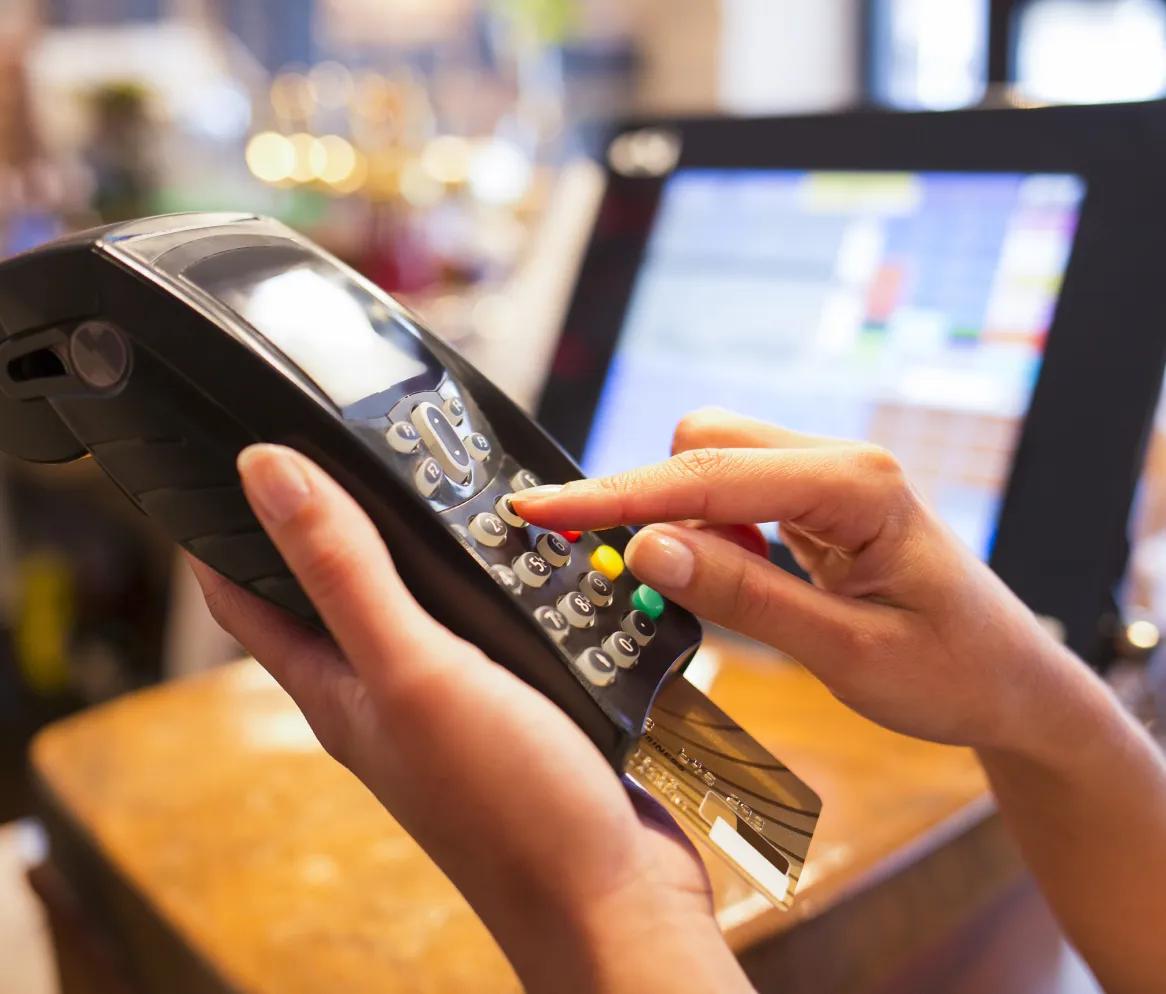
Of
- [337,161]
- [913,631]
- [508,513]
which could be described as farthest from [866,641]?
[337,161]

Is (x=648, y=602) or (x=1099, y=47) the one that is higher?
(x=1099, y=47)

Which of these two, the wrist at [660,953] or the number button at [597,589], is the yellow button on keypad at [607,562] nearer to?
the number button at [597,589]

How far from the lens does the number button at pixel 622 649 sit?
12.1 inches

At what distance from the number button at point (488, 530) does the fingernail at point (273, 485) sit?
63 millimetres

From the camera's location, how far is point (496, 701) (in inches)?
10.2

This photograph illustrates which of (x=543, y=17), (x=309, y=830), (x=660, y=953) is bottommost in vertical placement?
(x=309, y=830)

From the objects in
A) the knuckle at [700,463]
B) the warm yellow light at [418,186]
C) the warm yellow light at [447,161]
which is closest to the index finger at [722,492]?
the knuckle at [700,463]

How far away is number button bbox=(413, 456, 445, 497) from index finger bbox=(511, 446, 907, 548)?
0.09 ft

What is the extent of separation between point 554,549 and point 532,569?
0.02 m

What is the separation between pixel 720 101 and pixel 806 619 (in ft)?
5.39

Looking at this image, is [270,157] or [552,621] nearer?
[552,621]

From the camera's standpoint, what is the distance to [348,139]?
5.11 ft

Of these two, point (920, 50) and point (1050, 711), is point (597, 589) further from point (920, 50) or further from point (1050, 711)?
point (920, 50)

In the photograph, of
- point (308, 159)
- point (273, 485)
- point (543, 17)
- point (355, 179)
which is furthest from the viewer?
point (543, 17)
